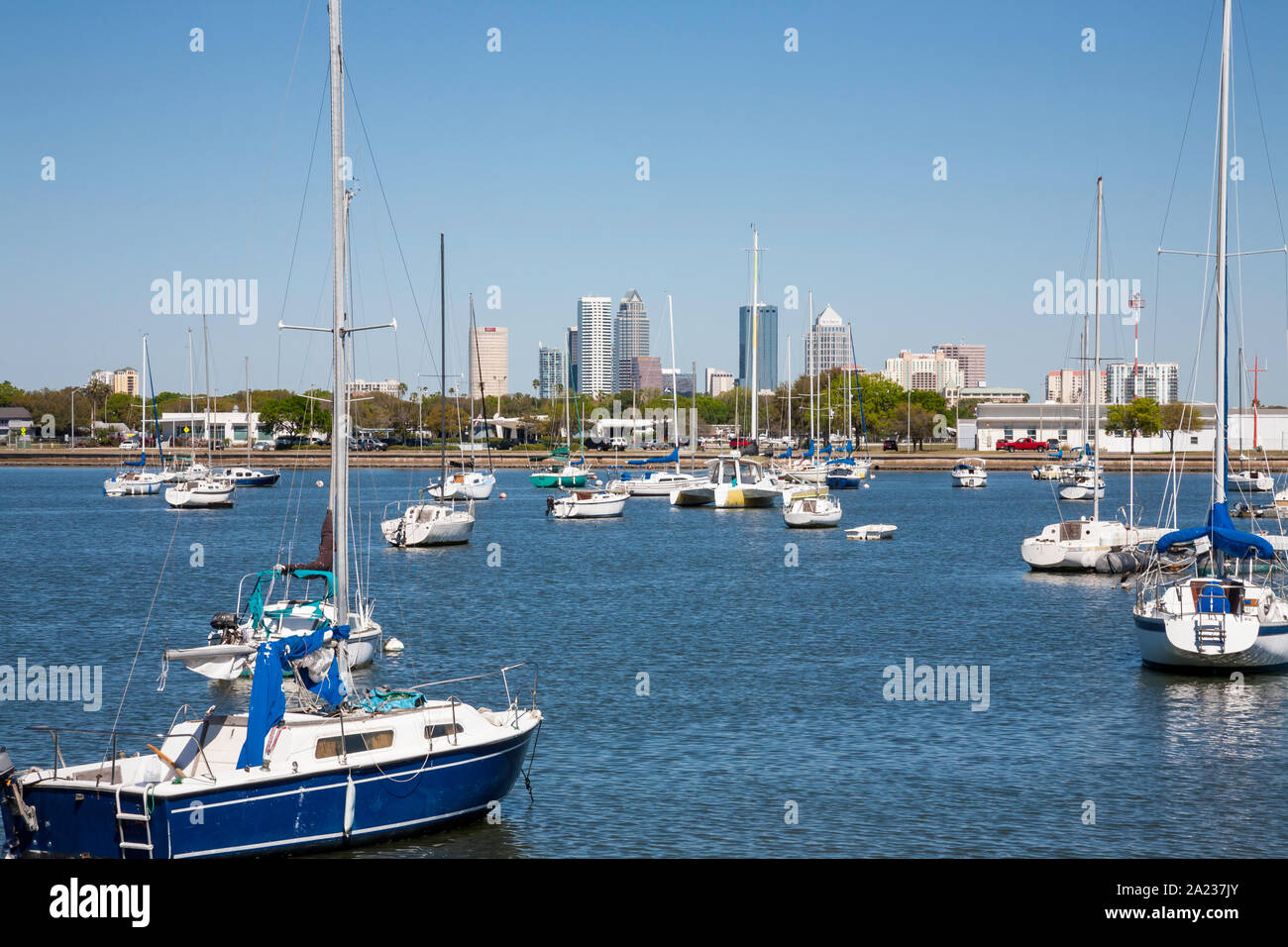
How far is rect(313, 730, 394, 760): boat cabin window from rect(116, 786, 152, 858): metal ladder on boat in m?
2.46

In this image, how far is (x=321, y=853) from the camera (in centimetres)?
1892

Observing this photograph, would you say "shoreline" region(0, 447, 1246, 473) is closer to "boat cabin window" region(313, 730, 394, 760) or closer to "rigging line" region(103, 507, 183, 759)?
"rigging line" region(103, 507, 183, 759)

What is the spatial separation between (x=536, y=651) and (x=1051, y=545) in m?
28.9

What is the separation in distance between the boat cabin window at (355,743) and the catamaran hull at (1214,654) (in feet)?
71.4

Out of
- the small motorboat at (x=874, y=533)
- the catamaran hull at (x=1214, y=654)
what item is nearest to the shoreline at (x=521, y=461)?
the small motorboat at (x=874, y=533)

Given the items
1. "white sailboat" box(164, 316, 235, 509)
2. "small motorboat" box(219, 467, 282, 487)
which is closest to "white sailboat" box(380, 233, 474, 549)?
"white sailboat" box(164, 316, 235, 509)

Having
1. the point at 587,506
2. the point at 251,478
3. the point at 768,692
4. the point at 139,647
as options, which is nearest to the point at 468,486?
the point at 587,506

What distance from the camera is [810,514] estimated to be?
270ft

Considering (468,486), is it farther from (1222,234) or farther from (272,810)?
(272,810)

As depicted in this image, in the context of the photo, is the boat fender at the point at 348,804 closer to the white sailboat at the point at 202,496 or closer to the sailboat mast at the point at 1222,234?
the sailboat mast at the point at 1222,234

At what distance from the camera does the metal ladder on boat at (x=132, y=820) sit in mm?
17328

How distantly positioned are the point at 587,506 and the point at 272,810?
249 feet
